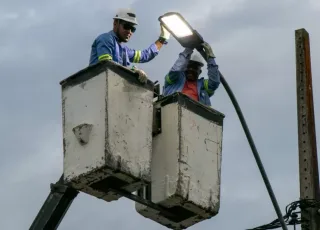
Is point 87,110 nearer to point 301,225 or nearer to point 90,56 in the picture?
point 90,56

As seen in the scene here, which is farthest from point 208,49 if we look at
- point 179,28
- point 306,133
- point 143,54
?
point 306,133

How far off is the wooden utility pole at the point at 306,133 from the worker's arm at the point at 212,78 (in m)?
1.03

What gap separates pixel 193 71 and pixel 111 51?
1839 mm

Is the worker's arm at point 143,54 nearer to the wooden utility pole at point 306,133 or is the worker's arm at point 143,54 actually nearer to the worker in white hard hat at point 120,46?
the worker in white hard hat at point 120,46

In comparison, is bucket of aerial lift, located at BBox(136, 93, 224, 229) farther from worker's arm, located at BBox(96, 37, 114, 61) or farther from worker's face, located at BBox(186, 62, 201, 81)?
worker's face, located at BBox(186, 62, 201, 81)

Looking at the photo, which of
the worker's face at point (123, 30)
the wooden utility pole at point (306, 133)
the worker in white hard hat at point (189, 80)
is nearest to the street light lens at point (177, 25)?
the worker's face at point (123, 30)

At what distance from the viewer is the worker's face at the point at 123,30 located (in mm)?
14414

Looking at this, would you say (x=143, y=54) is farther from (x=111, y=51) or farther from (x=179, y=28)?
(x=179, y=28)

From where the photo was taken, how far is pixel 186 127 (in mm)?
13398

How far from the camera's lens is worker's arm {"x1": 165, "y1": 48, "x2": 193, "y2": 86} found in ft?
50.0

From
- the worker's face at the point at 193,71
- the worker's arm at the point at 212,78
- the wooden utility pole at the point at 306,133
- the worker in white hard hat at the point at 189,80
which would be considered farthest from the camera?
the worker's face at the point at 193,71

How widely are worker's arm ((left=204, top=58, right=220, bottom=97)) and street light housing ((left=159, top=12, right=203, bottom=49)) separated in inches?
25.6

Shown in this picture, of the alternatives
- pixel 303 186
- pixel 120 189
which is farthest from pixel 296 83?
pixel 120 189

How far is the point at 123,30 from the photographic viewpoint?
568 inches
